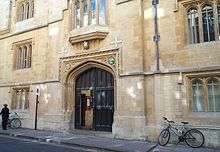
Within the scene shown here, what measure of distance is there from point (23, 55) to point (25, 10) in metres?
3.16

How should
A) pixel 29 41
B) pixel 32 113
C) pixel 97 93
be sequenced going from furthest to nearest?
pixel 29 41, pixel 32 113, pixel 97 93

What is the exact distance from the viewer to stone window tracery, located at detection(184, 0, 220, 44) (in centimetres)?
1162

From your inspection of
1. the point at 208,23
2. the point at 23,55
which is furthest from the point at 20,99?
the point at 208,23

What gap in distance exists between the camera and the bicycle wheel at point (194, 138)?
35.7ft

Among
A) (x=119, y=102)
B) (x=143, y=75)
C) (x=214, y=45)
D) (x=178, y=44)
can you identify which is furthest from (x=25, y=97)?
(x=214, y=45)

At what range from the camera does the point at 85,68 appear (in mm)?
15305

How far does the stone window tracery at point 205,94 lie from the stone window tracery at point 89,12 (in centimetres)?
568

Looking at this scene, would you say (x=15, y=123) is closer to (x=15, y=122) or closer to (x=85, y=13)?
(x=15, y=122)

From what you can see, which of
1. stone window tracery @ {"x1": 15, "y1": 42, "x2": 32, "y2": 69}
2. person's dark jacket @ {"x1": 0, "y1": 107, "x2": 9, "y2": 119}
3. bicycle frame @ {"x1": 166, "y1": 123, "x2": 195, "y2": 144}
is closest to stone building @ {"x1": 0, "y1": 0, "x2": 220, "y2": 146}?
stone window tracery @ {"x1": 15, "y1": 42, "x2": 32, "y2": 69}

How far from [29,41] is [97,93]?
6.58 meters

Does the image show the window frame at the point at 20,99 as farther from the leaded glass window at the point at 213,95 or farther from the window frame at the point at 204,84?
the leaded glass window at the point at 213,95

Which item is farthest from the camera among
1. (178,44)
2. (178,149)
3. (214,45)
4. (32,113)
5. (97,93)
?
(32,113)

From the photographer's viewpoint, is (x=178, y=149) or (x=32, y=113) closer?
(x=178, y=149)

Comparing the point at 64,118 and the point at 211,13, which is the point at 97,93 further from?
the point at 211,13
